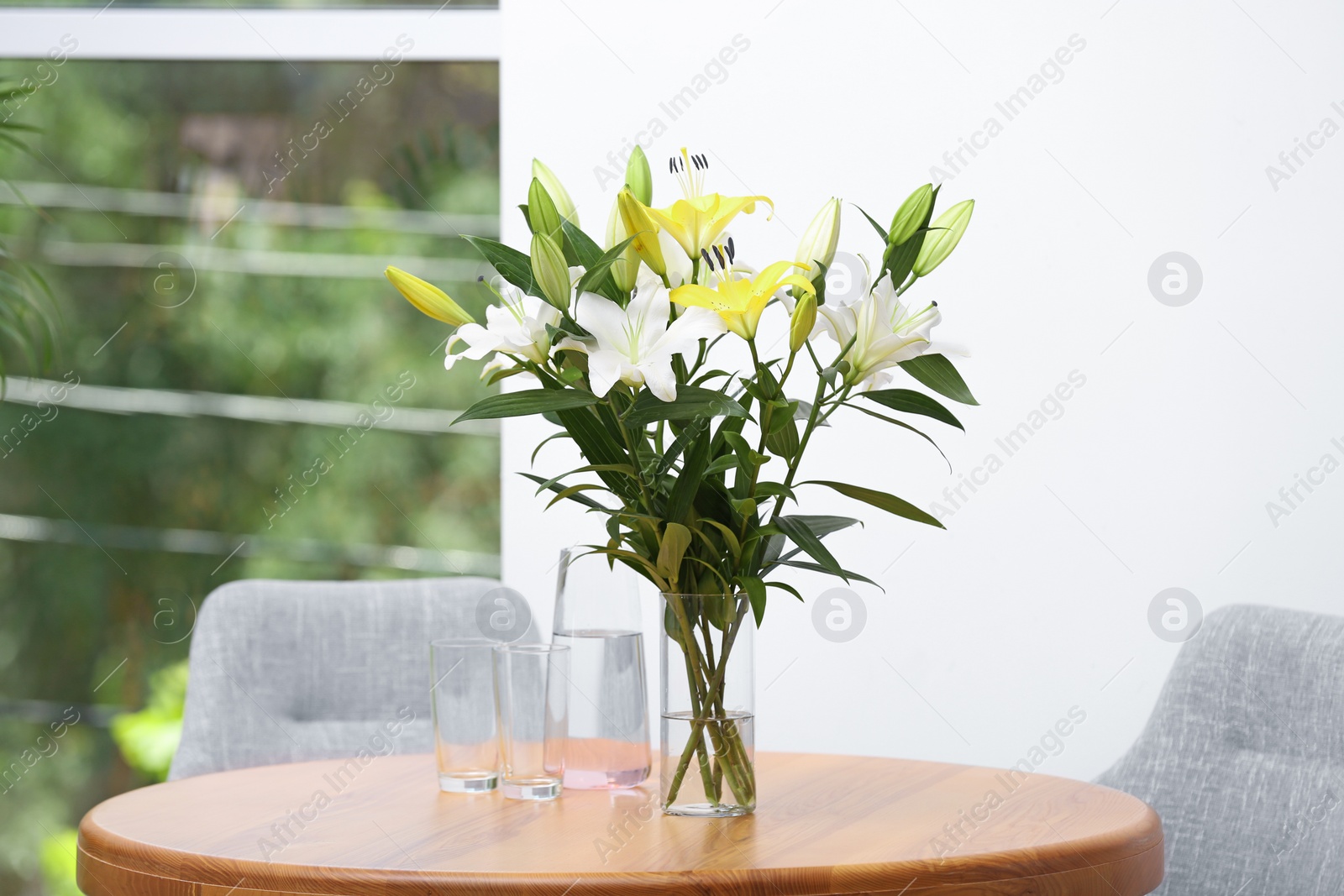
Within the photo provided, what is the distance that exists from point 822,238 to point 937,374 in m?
0.17

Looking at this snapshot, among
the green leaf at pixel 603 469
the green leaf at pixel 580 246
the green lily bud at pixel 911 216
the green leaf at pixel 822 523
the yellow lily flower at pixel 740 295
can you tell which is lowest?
the green leaf at pixel 822 523

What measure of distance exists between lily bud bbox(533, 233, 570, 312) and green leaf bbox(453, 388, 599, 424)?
78 millimetres

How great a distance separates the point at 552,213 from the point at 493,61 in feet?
6.20

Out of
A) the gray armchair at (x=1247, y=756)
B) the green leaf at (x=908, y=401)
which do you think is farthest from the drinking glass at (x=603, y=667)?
the gray armchair at (x=1247, y=756)

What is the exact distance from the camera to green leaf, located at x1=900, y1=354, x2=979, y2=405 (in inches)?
48.4

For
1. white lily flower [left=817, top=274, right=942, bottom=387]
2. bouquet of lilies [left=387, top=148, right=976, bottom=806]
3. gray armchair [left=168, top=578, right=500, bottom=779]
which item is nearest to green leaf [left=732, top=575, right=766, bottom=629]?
bouquet of lilies [left=387, top=148, right=976, bottom=806]

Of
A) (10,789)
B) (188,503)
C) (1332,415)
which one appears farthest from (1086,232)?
(10,789)

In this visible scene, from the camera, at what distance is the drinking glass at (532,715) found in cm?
134

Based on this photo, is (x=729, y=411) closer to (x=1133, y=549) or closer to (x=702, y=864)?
(x=702, y=864)

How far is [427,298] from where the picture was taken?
4.02ft

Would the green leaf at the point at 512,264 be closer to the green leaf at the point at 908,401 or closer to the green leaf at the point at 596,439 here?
the green leaf at the point at 596,439

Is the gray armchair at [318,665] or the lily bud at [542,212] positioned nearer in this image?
the lily bud at [542,212]

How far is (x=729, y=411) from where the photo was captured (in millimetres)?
1128

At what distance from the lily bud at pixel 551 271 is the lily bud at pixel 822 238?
0.22 m
